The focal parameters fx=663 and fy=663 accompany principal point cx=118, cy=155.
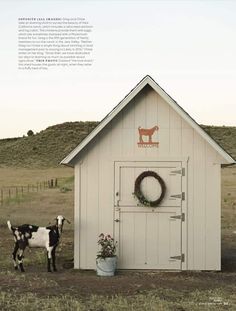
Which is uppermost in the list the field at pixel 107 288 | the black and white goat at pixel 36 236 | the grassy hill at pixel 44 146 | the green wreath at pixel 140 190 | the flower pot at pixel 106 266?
the grassy hill at pixel 44 146

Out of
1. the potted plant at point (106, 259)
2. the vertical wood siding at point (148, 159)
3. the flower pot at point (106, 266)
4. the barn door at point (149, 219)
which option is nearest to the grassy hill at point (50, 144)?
the vertical wood siding at point (148, 159)

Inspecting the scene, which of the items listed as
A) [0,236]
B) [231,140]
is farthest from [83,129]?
[0,236]

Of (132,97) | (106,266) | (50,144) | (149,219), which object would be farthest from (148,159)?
(50,144)

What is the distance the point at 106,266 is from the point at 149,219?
155cm

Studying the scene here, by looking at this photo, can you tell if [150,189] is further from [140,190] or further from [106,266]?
[106,266]

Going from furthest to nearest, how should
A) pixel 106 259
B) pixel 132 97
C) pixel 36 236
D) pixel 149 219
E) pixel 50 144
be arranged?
1. pixel 50 144
2. pixel 149 219
3. pixel 36 236
4. pixel 132 97
5. pixel 106 259

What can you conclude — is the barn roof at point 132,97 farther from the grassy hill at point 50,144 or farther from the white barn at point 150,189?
the grassy hill at point 50,144

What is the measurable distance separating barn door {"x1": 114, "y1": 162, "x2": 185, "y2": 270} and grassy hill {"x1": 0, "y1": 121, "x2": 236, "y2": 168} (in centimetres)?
6776

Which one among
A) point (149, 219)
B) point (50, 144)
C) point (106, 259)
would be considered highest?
point (50, 144)

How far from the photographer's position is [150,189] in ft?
51.0

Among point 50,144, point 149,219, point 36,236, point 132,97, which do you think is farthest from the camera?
point 50,144

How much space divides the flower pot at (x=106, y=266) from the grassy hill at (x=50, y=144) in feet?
224

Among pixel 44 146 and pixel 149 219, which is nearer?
pixel 149 219

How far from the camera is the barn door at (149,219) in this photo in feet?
51.0
